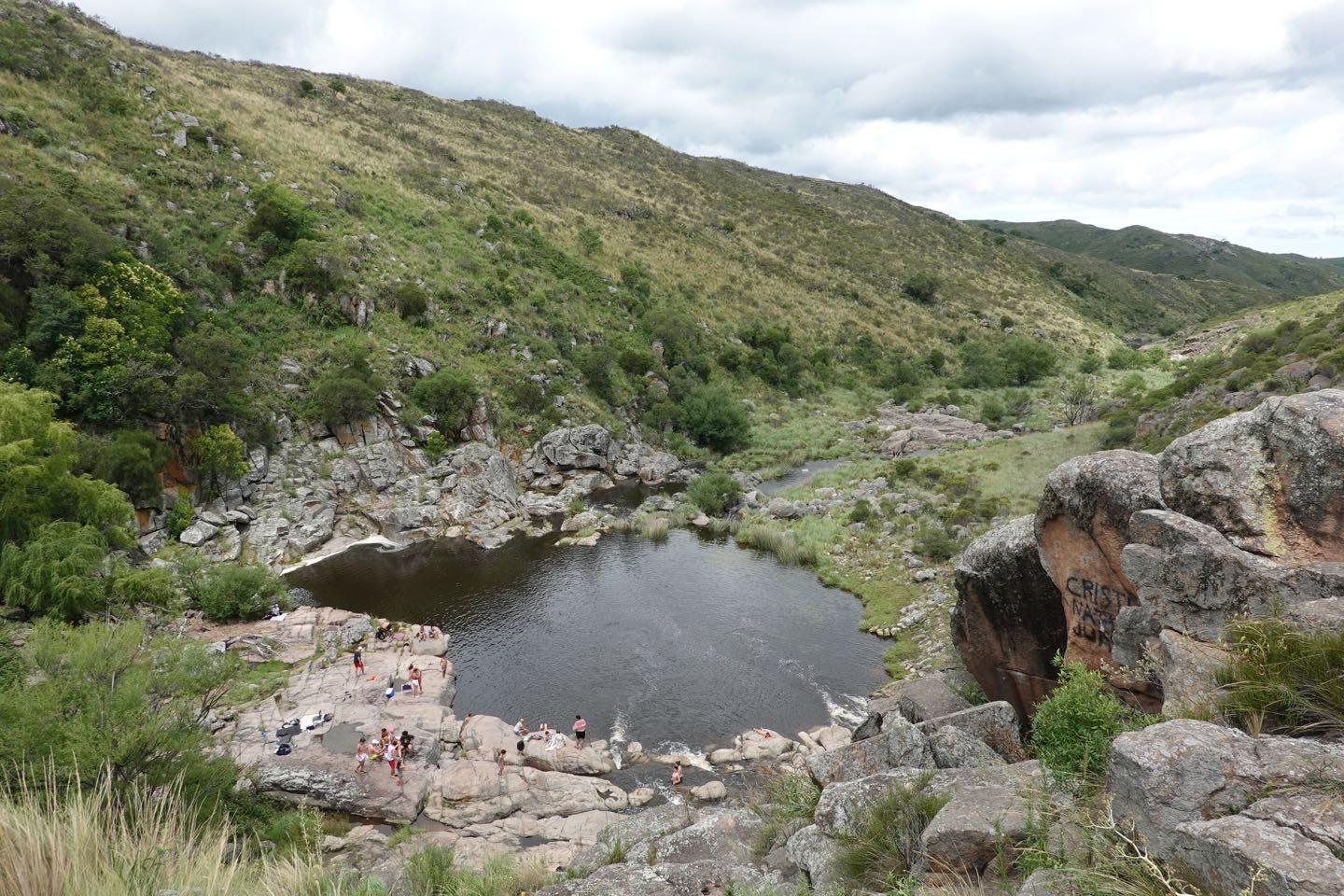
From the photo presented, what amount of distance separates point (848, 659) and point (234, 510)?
106 ft

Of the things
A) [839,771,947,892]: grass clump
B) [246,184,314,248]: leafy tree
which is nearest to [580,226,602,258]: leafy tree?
[246,184,314,248]: leafy tree

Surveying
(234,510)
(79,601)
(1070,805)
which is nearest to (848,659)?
(1070,805)

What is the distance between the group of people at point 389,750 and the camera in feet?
64.8

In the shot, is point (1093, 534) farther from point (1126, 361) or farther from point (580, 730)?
point (1126, 361)

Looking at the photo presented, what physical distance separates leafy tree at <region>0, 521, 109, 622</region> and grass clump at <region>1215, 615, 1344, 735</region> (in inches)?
1196

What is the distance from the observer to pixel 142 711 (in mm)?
13531

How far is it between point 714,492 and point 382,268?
3220 cm

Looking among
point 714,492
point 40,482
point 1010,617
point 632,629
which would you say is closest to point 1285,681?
point 1010,617

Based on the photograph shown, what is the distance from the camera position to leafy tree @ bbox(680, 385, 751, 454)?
57.0 m

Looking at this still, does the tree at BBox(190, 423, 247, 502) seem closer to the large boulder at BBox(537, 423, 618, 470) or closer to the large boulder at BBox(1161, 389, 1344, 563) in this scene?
the large boulder at BBox(537, 423, 618, 470)

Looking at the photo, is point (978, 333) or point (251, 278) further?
point (978, 333)

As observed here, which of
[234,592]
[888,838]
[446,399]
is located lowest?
[234,592]

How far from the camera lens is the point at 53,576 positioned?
22.6m

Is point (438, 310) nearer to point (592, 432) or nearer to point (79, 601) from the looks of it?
point (592, 432)
